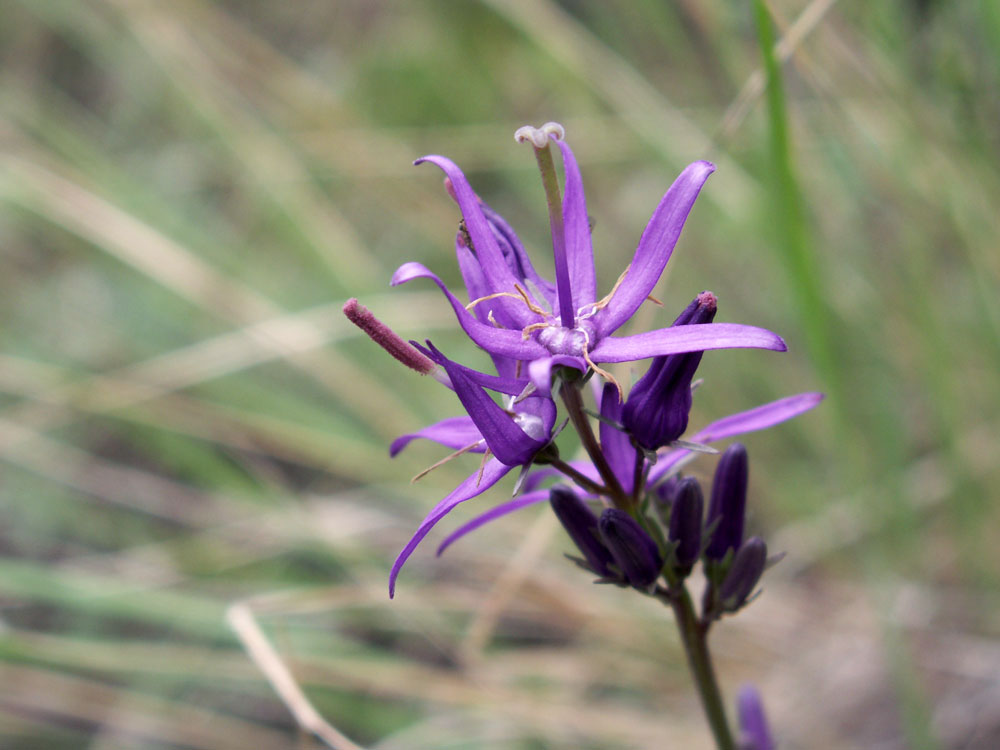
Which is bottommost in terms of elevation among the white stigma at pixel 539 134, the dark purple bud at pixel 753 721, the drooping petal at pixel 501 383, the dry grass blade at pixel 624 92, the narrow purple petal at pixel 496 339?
the dark purple bud at pixel 753 721

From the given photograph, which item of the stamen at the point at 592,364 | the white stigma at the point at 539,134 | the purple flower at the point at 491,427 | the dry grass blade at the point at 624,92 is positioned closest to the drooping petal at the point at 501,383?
the purple flower at the point at 491,427

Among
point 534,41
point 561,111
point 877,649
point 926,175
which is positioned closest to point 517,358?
point 926,175

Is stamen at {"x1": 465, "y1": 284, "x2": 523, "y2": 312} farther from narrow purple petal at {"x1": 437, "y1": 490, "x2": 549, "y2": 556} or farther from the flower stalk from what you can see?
narrow purple petal at {"x1": 437, "y1": 490, "x2": 549, "y2": 556}

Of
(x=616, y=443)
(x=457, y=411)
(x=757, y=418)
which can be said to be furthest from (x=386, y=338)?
(x=457, y=411)

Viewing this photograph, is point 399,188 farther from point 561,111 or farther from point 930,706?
point 930,706

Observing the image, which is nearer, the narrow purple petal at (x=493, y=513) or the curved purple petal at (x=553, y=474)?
the narrow purple petal at (x=493, y=513)

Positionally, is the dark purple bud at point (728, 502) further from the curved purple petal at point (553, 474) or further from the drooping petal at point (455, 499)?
the drooping petal at point (455, 499)
